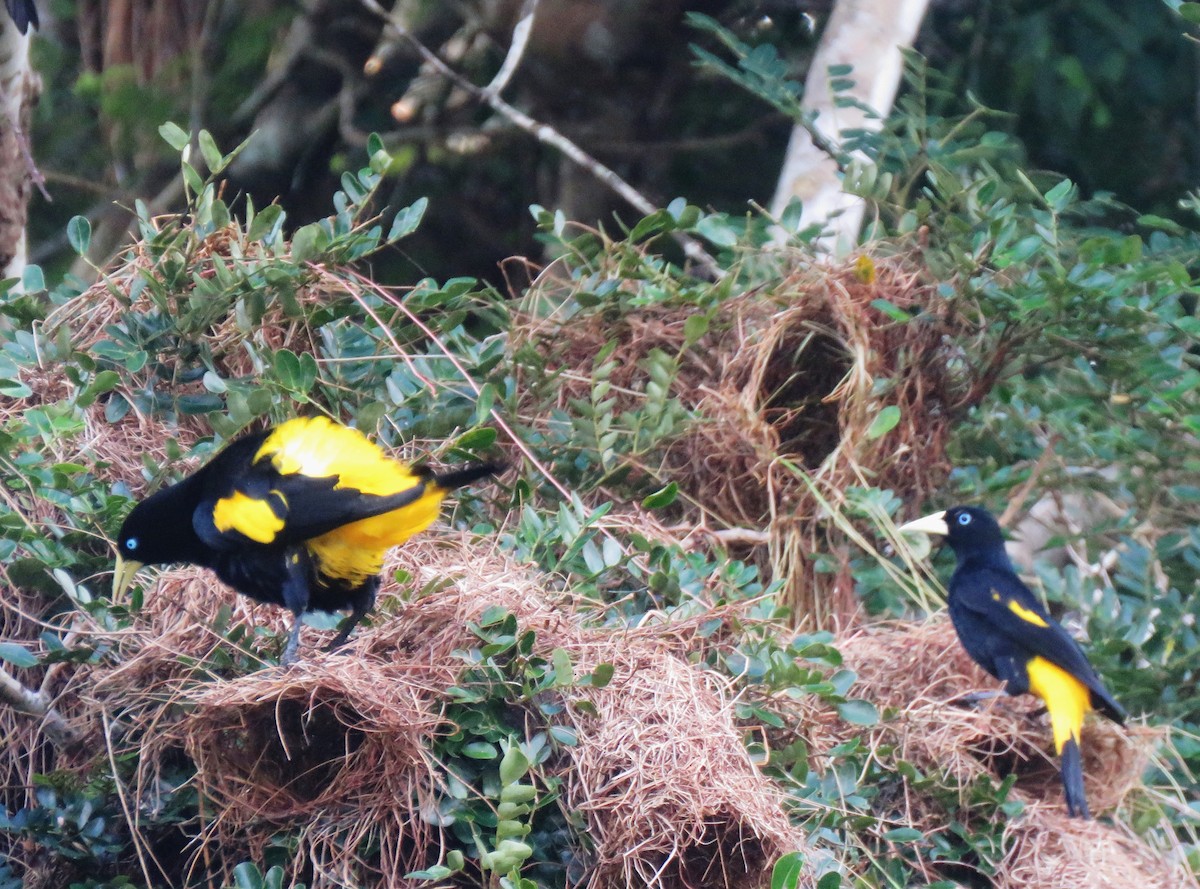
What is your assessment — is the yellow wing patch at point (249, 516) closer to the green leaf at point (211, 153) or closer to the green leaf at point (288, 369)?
the green leaf at point (288, 369)

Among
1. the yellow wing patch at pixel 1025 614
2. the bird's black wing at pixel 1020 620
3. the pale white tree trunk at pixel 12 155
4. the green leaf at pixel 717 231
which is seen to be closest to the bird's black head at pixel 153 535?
the green leaf at pixel 717 231

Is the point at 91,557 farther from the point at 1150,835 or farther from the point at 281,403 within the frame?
the point at 1150,835

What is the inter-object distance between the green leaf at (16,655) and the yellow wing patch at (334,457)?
0.67m

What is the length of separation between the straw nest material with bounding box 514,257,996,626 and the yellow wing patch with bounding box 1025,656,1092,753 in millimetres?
634

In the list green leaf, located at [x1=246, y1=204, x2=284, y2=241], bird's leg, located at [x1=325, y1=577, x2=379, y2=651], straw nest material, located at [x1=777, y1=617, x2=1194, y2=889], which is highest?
green leaf, located at [x1=246, y1=204, x2=284, y2=241]

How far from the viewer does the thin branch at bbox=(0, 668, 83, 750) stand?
9.59ft

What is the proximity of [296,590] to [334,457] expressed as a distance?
33cm

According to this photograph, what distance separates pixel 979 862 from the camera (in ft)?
11.2

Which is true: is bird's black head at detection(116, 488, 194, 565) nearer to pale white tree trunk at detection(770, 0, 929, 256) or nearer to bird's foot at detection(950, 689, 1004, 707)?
bird's foot at detection(950, 689, 1004, 707)

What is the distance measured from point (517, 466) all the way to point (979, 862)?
59.7 inches

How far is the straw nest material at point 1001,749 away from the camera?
3389 mm

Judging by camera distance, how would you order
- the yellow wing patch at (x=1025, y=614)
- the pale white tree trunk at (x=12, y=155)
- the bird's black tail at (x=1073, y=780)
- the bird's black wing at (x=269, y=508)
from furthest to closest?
the pale white tree trunk at (x=12, y=155)
the yellow wing patch at (x=1025, y=614)
the bird's black tail at (x=1073, y=780)
the bird's black wing at (x=269, y=508)

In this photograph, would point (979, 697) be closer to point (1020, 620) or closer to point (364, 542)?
point (1020, 620)

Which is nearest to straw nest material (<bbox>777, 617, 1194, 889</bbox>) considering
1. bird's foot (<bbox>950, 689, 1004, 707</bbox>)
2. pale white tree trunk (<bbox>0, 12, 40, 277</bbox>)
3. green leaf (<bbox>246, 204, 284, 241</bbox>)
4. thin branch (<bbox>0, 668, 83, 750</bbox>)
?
bird's foot (<bbox>950, 689, 1004, 707</bbox>)
